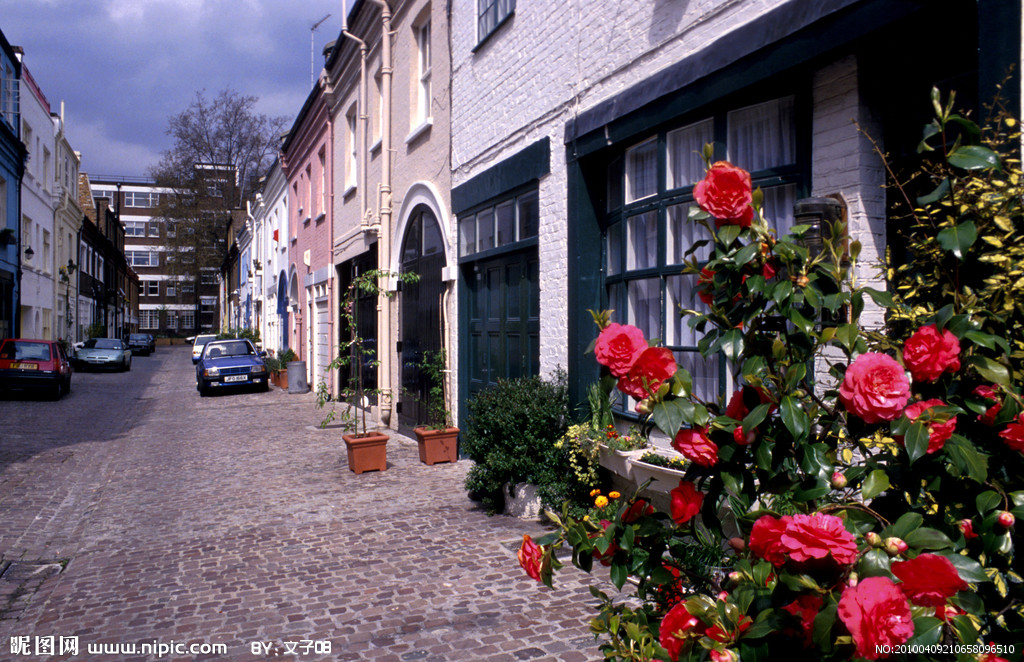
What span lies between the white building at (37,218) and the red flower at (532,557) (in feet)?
90.4

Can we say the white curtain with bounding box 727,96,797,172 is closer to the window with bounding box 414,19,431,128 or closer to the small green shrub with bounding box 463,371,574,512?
the small green shrub with bounding box 463,371,574,512

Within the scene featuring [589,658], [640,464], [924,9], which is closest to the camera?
[924,9]

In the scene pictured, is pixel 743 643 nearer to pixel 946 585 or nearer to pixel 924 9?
A: pixel 946 585

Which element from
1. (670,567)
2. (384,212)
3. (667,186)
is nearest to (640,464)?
(667,186)

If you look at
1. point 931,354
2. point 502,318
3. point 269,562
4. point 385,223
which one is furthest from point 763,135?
point 385,223

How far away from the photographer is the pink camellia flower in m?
1.81

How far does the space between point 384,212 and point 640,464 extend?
26.8 ft

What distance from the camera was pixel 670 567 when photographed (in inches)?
93.5

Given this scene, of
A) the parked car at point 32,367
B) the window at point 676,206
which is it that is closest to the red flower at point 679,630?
the window at point 676,206

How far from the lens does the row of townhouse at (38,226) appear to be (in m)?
23.0

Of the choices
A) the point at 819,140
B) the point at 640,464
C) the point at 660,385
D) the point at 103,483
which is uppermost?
the point at 819,140

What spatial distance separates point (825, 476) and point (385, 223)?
10.6 m

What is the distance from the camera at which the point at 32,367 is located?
57.5 ft

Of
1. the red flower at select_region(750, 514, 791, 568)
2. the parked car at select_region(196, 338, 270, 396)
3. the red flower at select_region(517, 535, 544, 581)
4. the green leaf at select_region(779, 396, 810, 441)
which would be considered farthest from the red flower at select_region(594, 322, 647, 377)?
the parked car at select_region(196, 338, 270, 396)
